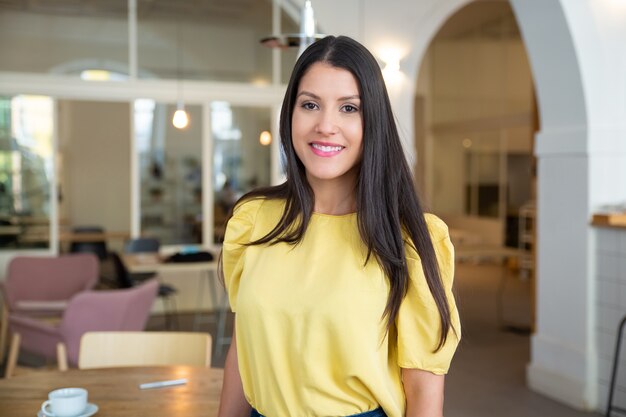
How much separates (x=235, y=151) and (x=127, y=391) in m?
5.85

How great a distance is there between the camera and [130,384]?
2490 mm

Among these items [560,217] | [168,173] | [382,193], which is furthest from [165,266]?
[382,193]

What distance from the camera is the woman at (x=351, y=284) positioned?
55.5 inches

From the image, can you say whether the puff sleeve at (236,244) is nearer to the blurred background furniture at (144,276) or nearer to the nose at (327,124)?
the nose at (327,124)

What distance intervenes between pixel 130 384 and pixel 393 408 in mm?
1322

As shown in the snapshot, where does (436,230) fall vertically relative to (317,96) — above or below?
below

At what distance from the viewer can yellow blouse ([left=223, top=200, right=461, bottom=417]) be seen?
140cm

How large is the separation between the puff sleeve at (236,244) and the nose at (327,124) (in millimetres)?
278

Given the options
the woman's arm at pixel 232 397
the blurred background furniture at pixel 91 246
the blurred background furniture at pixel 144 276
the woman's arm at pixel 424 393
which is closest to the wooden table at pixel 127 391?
the woman's arm at pixel 232 397

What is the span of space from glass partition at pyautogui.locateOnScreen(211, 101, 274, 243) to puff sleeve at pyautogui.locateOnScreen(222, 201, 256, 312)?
641 centimetres

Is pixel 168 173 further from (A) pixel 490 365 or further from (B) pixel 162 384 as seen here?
(B) pixel 162 384

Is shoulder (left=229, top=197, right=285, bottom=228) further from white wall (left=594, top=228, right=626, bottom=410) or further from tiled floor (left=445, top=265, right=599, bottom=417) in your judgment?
white wall (left=594, top=228, right=626, bottom=410)

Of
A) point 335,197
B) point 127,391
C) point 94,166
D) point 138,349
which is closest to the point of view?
point 335,197

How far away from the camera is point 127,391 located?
7.91 ft
